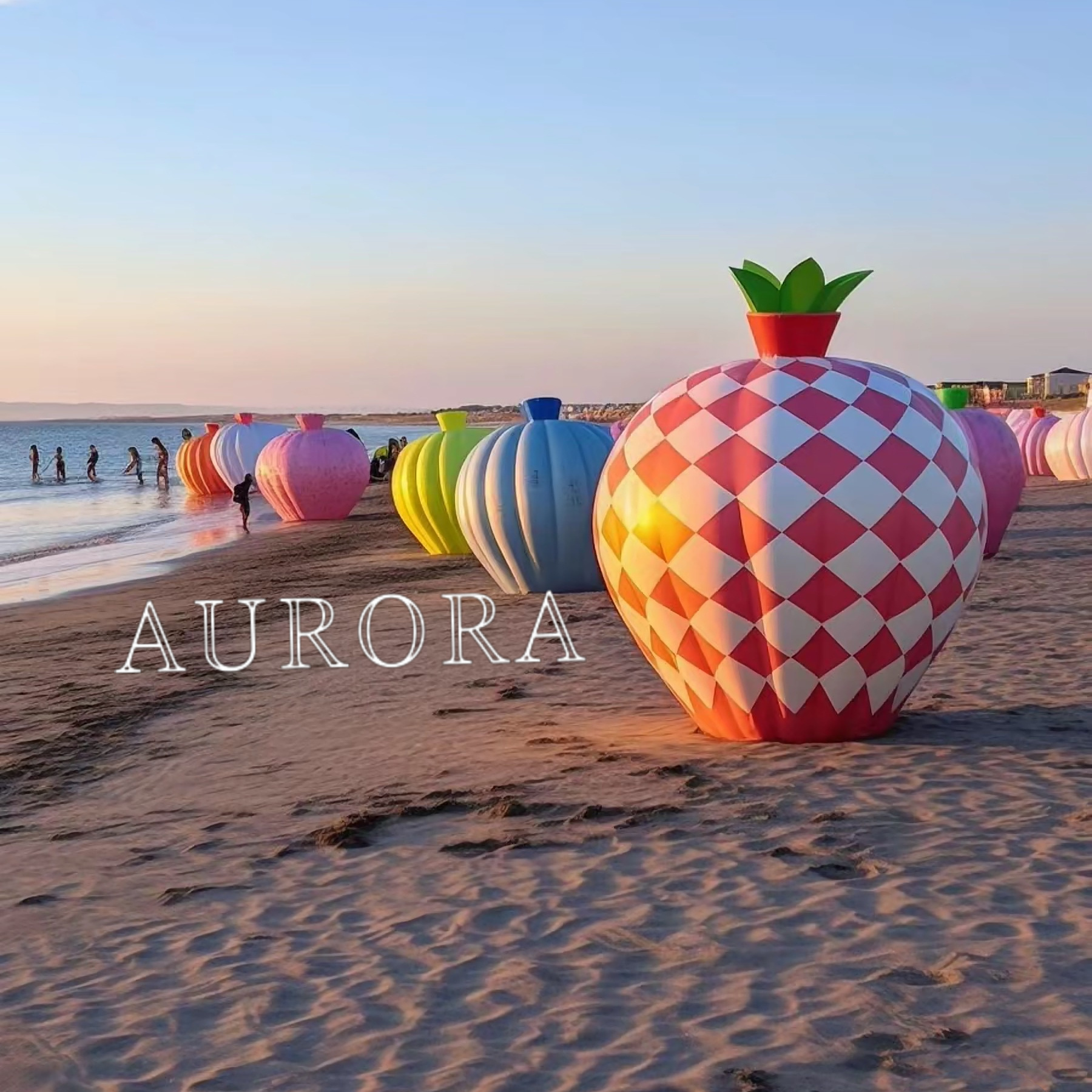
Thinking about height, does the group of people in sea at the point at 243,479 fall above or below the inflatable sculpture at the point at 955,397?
below

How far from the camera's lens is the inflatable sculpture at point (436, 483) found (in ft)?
60.4

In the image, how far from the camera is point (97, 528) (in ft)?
104

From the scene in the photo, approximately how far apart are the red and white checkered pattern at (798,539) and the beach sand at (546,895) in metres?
0.37

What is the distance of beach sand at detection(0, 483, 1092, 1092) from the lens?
369cm

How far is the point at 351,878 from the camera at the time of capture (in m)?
5.21

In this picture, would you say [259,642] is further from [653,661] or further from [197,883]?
[197,883]

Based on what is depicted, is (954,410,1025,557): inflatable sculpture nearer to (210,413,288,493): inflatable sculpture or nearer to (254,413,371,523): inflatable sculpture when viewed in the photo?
(254,413,371,523): inflatable sculpture

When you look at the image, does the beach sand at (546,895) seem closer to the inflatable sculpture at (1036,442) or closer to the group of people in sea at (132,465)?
the inflatable sculpture at (1036,442)

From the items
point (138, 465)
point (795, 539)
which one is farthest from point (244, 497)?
point (138, 465)

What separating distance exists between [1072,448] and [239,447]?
2143 cm

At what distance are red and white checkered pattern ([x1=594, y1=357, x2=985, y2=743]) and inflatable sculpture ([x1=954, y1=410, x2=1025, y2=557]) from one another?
912 centimetres

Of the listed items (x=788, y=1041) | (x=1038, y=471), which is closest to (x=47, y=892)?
(x=788, y=1041)

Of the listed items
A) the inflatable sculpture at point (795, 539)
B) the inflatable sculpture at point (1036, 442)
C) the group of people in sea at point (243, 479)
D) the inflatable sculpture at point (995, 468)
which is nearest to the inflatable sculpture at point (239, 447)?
the group of people in sea at point (243, 479)

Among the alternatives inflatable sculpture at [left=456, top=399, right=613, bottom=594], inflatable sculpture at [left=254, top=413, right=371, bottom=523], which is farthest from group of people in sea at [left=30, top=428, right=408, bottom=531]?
inflatable sculpture at [left=456, top=399, right=613, bottom=594]
